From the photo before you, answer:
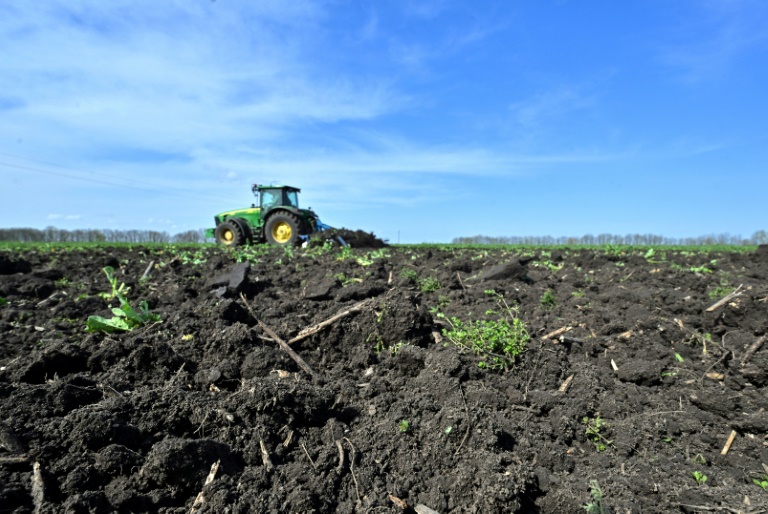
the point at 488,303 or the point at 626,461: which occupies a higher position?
the point at 488,303

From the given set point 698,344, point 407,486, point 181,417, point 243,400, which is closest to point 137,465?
point 181,417

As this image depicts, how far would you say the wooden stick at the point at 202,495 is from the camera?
97.3 inches

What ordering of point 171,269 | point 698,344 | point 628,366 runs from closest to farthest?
1. point 628,366
2. point 698,344
3. point 171,269

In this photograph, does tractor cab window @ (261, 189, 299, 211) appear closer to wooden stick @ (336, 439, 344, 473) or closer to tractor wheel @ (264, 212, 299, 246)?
tractor wheel @ (264, 212, 299, 246)

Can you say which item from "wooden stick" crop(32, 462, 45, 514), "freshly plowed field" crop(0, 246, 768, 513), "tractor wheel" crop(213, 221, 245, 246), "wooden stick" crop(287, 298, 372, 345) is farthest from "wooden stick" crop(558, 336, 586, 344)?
"tractor wheel" crop(213, 221, 245, 246)

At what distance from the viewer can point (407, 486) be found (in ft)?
8.86

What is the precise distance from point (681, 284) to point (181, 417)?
22.2ft

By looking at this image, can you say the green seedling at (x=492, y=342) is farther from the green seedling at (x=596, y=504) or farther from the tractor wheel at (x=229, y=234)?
the tractor wheel at (x=229, y=234)

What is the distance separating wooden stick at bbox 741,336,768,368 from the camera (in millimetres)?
4415

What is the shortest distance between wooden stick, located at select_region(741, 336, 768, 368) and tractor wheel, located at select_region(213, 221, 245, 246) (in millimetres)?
17556

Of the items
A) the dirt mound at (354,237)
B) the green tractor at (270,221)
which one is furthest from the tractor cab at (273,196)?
the dirt mound at (354,237)

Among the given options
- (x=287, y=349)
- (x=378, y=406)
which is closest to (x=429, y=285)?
(x=287, y=349)

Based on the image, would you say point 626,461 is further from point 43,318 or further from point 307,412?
point 43,318

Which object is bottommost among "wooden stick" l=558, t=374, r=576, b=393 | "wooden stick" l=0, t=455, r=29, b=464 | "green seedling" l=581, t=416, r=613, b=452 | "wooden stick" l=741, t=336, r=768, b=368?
"green seedling" l=581, t=416, r=613, b=452
